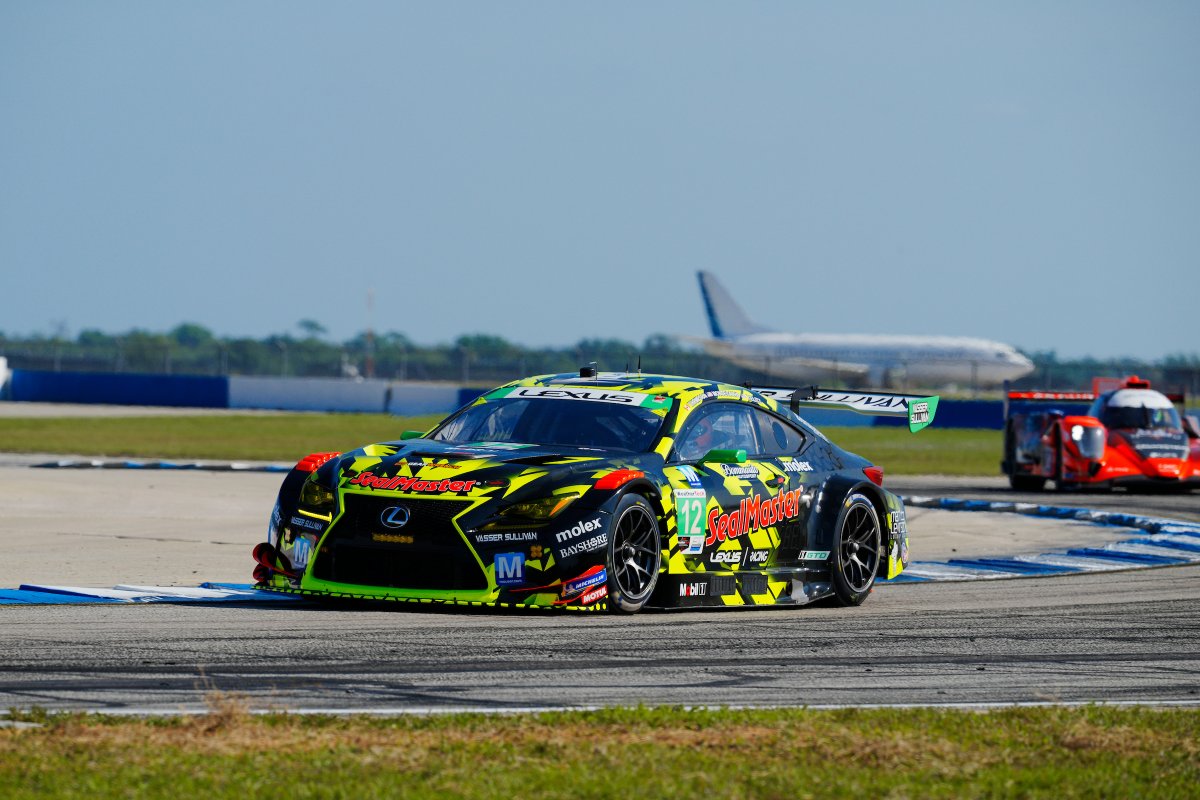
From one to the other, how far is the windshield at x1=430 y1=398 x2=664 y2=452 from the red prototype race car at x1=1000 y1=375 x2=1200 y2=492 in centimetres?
1418

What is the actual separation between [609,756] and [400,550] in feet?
12.6

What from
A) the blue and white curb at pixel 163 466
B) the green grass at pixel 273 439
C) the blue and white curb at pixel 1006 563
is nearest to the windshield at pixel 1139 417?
the green grass at pixel 273 439

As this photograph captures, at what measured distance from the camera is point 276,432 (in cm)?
3759

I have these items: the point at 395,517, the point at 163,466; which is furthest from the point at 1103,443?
the point at 395,517

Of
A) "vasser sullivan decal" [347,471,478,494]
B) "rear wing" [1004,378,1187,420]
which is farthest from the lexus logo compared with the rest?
"rear wing" [1004,378,1187,420]

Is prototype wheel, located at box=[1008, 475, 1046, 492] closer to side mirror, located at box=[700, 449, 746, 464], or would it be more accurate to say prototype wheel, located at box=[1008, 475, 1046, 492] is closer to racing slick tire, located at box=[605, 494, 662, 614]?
side mirror, located at box=[700, 449, 746, 464]

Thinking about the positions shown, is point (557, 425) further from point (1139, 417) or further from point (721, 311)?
point (721, 311)

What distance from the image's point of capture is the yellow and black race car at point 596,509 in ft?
29.7

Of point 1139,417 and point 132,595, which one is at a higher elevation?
point 1139,417

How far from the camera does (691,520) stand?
982 centimetres

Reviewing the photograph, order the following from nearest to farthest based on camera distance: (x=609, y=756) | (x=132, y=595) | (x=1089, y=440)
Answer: (x=609, y=756) → (x=132, y=595) → (x=1089, y=440)

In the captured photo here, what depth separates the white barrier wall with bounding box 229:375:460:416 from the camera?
173ft

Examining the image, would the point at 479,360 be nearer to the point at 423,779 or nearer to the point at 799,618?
the point at 799,618

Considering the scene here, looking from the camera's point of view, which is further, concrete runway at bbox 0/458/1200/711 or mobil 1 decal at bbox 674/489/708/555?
mobil 1 decal at bbox 674/489/708/555
